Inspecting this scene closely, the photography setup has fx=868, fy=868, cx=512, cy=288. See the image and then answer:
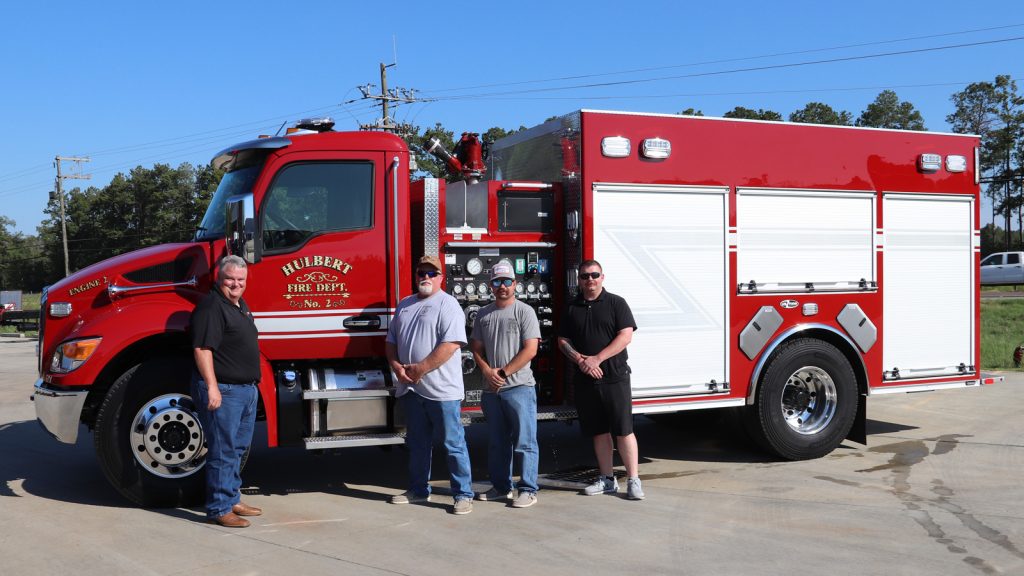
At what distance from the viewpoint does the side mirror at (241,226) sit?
6363 millimetres

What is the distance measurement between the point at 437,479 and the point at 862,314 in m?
4.29

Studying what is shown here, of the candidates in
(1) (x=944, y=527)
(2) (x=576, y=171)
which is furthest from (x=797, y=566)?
(2) (x=576, y=171)

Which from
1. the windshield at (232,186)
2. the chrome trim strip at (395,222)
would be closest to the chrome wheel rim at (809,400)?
the chrome trim strip at (395,222)

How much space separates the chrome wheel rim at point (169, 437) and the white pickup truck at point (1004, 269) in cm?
3901

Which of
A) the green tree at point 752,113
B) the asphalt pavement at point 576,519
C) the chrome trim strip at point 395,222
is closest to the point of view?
the asphalt pavement at point 576,519

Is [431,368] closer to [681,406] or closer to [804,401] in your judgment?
[681,406]

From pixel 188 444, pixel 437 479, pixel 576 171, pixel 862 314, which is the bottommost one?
pixel 437 479

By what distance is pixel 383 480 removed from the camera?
7469 mm

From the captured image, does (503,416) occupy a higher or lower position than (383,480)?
higher

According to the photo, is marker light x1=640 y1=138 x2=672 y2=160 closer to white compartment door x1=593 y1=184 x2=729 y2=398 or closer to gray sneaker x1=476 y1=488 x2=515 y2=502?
white compartment door x1=593 y1=184 x2=729 y2=398

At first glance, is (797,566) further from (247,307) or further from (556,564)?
(247,307)

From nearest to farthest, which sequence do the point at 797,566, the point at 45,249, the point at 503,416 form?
Answer: the point at 797,566 < the point at 503,416 < the point at 45,249

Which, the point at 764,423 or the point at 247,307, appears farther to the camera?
the point at 764,423

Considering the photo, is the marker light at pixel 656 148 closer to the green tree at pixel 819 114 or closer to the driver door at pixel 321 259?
the driver door at pixel 321 259
